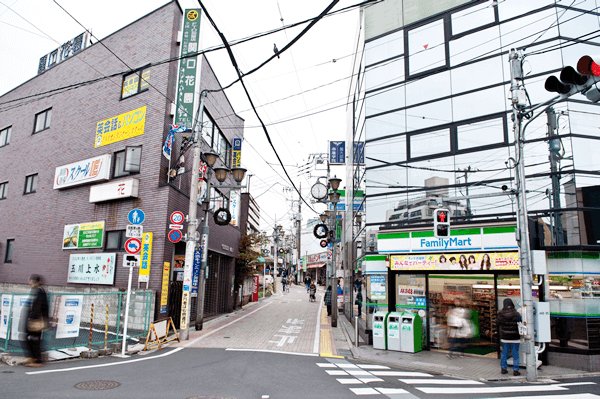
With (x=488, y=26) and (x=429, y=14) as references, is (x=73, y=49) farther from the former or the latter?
(x=488, y=26)

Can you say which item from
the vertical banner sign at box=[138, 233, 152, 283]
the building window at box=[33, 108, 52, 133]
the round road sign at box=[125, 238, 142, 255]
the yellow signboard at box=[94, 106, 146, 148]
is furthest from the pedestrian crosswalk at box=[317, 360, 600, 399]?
the building window at box=[33, 108, 52, 133]

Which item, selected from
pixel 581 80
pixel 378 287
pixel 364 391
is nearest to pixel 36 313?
pixel 364 391

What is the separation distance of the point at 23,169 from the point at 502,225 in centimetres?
2316

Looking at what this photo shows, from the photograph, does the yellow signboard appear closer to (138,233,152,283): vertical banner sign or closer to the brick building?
the brick building

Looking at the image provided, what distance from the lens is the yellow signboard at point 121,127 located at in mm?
15367

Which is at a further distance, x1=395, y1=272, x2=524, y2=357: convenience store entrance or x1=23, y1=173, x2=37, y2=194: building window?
x1=23, y1=173, x2=37, y2=194: building window

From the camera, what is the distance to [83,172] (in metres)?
16.4

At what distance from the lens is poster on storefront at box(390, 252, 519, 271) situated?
10.9 metres

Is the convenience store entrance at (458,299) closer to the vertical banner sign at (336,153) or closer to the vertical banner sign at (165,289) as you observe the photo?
the vertical banner sign at (165,289)

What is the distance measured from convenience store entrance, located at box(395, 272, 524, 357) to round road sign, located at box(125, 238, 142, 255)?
8.42 m

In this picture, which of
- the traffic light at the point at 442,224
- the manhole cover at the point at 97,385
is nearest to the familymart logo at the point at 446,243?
the traffic light at the point at 442,224

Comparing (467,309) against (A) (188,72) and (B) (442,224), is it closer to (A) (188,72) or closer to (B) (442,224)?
(B) (442,224)

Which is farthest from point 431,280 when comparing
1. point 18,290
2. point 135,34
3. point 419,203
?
point 18,290

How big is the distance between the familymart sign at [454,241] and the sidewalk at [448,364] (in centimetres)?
316
